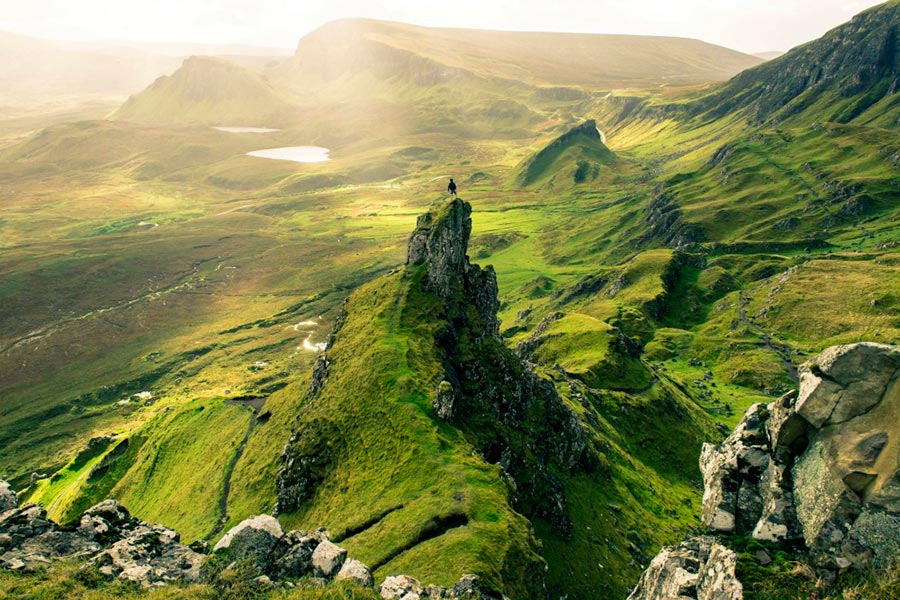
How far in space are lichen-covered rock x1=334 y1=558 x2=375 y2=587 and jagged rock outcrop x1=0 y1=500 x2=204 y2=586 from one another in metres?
11.2

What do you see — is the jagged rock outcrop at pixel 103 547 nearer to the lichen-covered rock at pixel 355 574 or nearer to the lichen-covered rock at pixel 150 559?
the lichen-covered rock at pixel 150 559

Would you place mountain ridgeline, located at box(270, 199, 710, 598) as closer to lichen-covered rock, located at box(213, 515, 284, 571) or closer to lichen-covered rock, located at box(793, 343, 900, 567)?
lichen-covered rock, located at box(213, 515, 284, 571)

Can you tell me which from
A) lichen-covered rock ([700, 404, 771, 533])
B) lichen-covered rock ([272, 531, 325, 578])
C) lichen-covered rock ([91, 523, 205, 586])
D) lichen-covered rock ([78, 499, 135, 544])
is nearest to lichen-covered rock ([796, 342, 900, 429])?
lichen-covered rock ([700, 404, 771, 533])

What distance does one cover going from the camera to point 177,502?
9888 cm

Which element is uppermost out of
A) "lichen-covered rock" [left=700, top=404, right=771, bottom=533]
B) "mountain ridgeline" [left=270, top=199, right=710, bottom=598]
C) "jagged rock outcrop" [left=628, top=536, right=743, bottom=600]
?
"lichen-covered rock" [left=700, top=404, right=771, bottom=533]

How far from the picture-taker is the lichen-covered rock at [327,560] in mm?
41406

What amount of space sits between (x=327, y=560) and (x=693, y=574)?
28.1 m

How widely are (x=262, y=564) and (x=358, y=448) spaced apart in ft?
96.9

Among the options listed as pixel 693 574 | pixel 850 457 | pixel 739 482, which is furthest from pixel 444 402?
pixel 850 457

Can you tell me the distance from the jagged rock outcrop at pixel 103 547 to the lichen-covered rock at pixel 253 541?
2759 mm

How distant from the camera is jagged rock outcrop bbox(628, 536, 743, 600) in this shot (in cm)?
2681

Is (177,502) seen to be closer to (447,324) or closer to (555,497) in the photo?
(447,324)

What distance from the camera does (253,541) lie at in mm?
42531

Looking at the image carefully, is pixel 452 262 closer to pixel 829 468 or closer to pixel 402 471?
pixel 402 471
